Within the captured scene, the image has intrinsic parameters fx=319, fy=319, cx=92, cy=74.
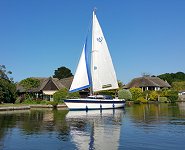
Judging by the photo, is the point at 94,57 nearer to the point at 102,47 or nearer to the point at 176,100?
the point at 102,47

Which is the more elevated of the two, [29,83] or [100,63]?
[100,63]

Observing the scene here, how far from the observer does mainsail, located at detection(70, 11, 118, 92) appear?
176 feet

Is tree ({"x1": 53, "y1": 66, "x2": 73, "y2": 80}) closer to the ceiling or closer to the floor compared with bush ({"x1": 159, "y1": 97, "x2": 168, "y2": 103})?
closer to the ceiling

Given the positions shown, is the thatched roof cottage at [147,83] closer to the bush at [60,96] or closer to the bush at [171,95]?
the bush at [171,95]

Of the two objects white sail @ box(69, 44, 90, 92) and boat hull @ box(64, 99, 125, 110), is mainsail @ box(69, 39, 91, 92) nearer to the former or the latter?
white sail @ box(69, 44, 90, 92)

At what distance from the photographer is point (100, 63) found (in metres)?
55.7

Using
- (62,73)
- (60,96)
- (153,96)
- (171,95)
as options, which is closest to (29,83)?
(60,96)

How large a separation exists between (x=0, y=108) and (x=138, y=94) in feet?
135

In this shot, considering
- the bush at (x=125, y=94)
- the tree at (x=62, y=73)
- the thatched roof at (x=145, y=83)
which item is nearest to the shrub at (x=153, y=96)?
the bush at (x=125, y=94)

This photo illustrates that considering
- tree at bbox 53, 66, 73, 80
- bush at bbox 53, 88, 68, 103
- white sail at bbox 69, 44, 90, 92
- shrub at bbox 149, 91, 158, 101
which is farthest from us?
tree at bbox 53, 66, 73, 80

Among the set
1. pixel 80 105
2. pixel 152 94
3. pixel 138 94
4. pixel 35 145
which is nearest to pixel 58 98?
pixel 80 105

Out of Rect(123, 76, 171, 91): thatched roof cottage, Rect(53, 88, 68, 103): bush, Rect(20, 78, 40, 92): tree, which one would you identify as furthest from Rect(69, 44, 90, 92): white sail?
Rect(123, 76, 171, 91): thatched roof cottage

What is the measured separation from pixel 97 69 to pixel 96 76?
1.23m

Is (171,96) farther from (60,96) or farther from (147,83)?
(60,96)
